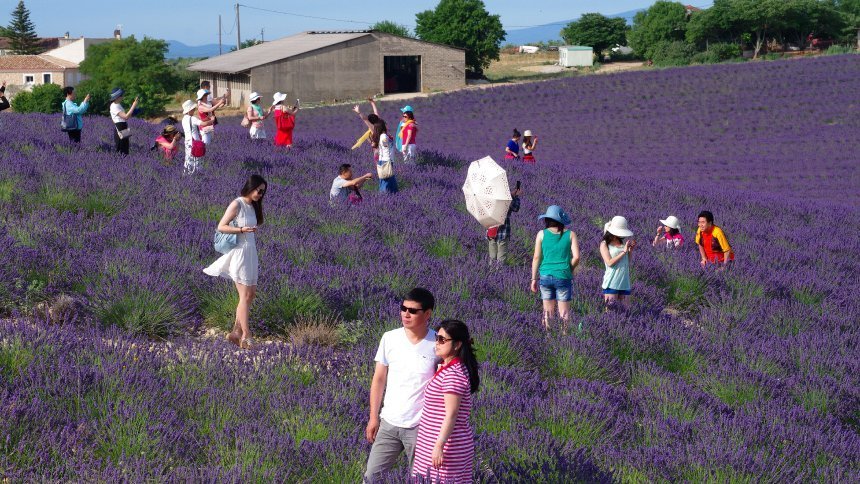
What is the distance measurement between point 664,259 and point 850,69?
122 ft

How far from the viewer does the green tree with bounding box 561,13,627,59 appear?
264 ft

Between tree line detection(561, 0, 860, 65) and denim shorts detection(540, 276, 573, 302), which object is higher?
tree line detection(561, 0, 860, 65)

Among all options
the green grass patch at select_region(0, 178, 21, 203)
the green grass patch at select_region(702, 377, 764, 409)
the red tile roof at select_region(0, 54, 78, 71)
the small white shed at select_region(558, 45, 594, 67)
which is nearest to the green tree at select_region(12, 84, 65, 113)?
the red tile roof at select_region(0, 54, 78, 71)

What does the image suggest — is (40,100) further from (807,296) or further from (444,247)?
(807,296)

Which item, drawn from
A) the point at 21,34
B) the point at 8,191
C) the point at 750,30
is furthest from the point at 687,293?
the point at 21,34

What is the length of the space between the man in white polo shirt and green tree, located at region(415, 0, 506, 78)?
55.0 m

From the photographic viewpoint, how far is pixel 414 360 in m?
4.09

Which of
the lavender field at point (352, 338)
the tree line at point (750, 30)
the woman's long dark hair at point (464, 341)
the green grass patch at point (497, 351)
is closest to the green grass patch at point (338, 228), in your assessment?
the lavender field at point (352, 338)

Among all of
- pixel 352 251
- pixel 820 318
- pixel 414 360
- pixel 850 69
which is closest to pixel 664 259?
pixel 820 318

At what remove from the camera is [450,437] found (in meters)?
3.83

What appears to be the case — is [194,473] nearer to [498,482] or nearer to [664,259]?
[498,482]

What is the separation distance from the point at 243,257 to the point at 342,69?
1646 inches

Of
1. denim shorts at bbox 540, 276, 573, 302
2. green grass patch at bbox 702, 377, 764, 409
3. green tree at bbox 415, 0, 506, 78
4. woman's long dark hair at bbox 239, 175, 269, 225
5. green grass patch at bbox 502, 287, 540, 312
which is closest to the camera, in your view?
green grass patch at bbox 702, 377, 764, 409

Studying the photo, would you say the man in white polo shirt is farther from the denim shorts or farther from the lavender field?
the denim shorts
